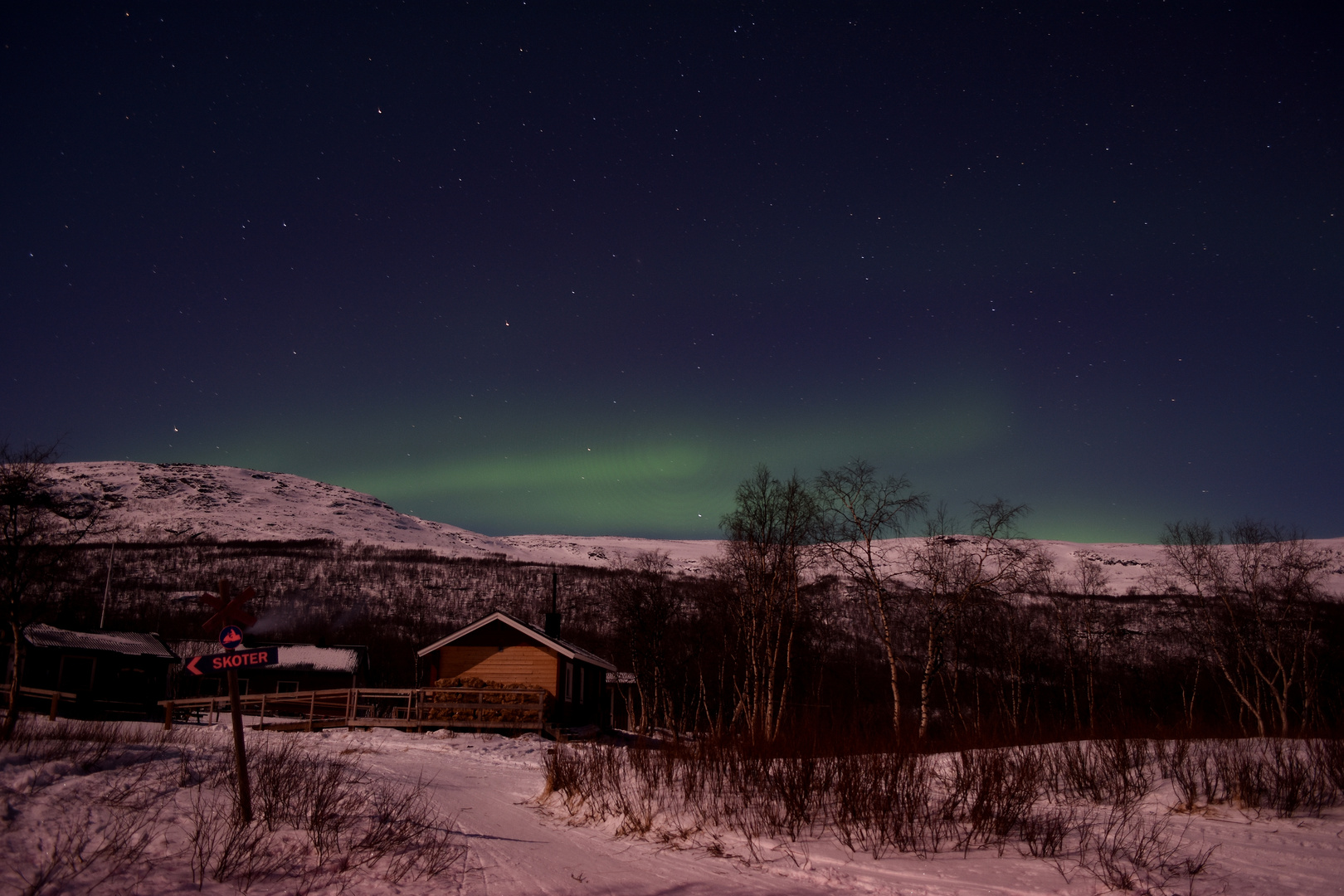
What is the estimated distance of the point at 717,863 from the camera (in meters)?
8.73

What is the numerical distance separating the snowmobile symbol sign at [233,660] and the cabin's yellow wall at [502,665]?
79.2ft

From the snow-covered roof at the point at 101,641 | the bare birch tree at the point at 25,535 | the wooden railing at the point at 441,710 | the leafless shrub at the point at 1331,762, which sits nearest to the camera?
the leafless shrub at the point at 1331,762

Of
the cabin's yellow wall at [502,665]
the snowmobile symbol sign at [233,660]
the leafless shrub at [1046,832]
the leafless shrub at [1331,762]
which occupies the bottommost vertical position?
the cabin's yellow wall at [502,665]

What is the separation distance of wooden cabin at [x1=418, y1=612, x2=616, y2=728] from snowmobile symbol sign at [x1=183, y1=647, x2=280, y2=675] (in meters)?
23.8

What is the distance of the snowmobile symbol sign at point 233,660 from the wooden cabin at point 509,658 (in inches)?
937

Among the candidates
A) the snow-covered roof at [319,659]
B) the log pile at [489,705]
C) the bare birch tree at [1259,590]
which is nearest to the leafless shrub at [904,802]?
the log pile at [489,705]

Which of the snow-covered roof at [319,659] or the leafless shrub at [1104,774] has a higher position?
the leafless shrub at [1104,774]

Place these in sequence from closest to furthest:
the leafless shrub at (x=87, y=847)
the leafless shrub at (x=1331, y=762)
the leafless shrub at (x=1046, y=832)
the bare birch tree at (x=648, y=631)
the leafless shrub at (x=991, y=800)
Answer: the leafless shrub at (x=87, y=847), the leafless shrub at (x=1046, y=832), the leafless shrub at (x=991, y=800), the leafless shrub at (x=1331, y=762), the bare birch tree at (x=648, y=631)

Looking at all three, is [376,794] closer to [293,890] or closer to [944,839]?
[293,890]

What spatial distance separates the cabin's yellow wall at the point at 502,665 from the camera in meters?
31.7

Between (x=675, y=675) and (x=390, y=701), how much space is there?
66.3 ft

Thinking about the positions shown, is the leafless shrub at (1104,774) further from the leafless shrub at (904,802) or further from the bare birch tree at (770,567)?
the bare birch tree at (770,567)

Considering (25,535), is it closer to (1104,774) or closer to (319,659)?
(1104,774)

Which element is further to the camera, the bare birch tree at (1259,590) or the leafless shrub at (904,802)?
the bare birch tree at (1259,590)
